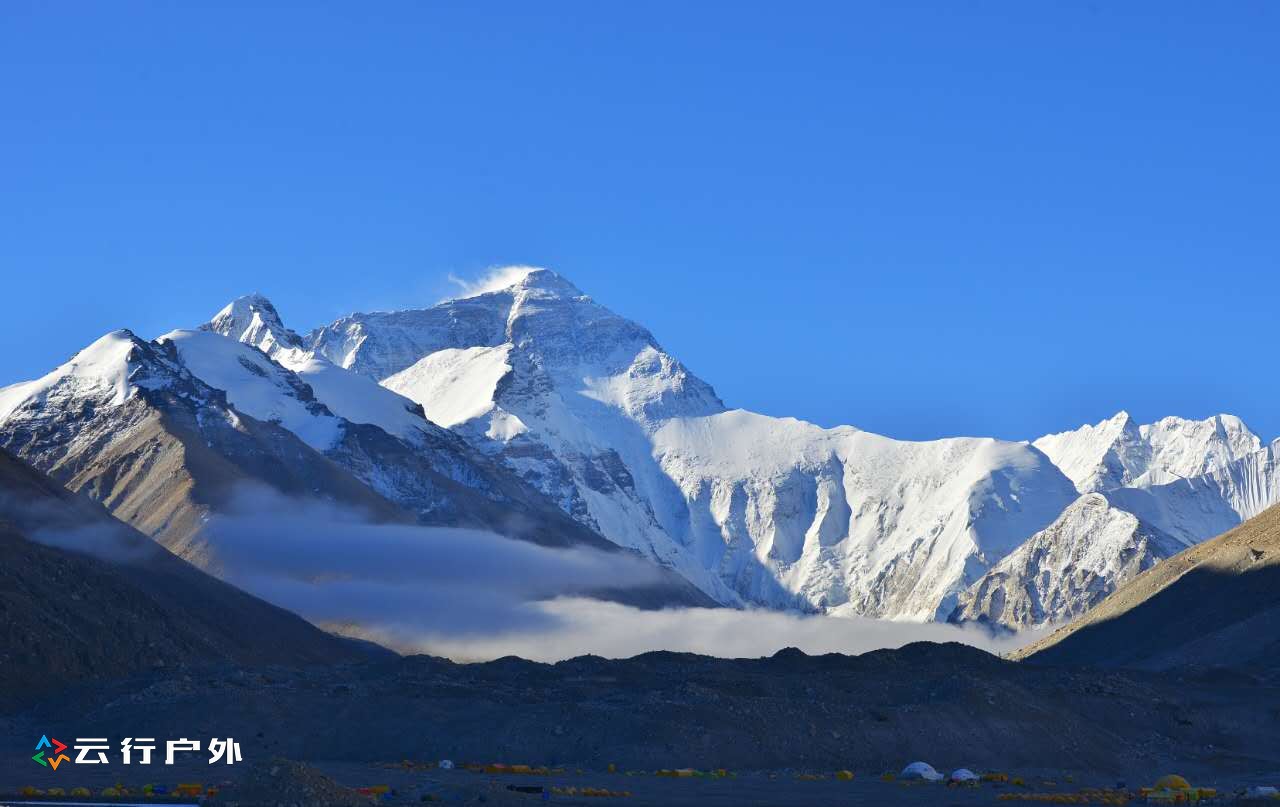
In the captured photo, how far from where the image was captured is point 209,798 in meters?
97.9

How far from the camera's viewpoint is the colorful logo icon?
12973 centimetres

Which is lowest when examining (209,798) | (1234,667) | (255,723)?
(209,798)

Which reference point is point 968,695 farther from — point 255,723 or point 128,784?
point 128,784

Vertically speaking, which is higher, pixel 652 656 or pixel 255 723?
pixel 652 656

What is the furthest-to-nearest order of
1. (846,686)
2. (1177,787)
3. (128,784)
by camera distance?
1. (846,686)
2. (1177,787)
3. (128,784)

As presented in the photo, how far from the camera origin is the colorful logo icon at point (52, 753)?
426ft

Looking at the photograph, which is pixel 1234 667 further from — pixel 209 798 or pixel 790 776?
pixel 209 798

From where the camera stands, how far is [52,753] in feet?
448

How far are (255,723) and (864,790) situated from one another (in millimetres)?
45530

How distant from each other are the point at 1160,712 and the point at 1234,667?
1471 inches

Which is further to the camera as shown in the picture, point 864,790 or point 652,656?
point 652,656

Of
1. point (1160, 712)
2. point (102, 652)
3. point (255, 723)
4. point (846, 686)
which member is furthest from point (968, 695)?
point (102, 652)

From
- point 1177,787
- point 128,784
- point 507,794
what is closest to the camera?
point 507,794

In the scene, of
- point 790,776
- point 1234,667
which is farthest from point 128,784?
point 1234,667
